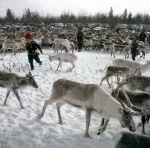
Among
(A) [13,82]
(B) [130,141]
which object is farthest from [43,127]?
(B) [130,141]

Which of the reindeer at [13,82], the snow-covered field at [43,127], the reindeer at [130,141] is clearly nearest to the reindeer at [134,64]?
the snow-covered field at [43,127]

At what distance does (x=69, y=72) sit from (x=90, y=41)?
8.38m

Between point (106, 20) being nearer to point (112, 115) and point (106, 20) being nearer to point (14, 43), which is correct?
point (14, 43)

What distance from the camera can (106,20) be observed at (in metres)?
52.6

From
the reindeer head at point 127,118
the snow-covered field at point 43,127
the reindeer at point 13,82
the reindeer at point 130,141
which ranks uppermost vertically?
the reindeer at point 13,82

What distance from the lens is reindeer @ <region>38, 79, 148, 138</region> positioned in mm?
3332

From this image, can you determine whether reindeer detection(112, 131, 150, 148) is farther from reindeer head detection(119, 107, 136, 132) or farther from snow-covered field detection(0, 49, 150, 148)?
snow-covered field detection(0, 49, 150, 148)

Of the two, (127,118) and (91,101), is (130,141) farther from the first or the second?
(91,101)

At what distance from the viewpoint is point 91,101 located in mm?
3695

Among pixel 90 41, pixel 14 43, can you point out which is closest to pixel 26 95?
pixel 14 43

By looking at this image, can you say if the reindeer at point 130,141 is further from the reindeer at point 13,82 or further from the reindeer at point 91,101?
the reindeer at point 13,82

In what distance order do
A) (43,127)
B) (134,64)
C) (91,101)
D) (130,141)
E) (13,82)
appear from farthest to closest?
(134,64), (13,82), (43,127), (91,101), (130,141)

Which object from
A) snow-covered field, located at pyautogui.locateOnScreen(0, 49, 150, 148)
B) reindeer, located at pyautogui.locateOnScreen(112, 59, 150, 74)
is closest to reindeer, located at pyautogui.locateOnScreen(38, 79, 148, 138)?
snow-covered field, located at pyautogui.locateOnScreen(0, 49, 150, 148)

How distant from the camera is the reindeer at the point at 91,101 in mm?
3332
